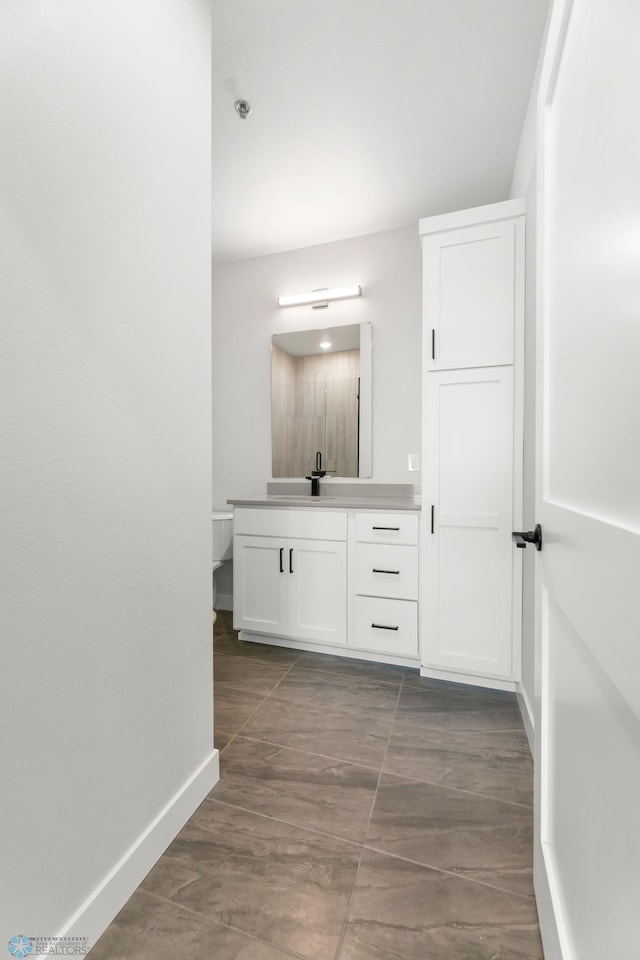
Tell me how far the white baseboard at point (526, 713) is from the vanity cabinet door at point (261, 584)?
4.15 ft

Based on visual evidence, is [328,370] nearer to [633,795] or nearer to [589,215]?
[589,215]

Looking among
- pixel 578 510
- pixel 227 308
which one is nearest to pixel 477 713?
pixel 578 510

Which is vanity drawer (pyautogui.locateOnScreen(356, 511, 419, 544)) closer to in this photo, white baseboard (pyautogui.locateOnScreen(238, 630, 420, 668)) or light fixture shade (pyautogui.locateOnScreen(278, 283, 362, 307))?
white baseboard (pyautogui.locateOnScreen(238, 630, 420, 668))

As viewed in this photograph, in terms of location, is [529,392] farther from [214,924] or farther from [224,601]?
[224,601]

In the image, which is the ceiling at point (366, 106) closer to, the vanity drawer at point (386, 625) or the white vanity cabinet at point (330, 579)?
the white vanity cabinet at point (330, 579)

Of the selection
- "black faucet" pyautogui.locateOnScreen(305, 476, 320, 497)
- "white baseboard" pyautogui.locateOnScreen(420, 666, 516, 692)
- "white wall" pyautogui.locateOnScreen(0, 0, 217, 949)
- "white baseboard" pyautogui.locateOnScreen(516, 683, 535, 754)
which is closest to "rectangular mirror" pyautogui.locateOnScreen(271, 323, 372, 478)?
"black faucet" pyautogui.locateOnScreen(305, 476, 320, 497)

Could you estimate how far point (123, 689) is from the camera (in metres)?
1.03

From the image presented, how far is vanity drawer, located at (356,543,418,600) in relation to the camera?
7.51 ft

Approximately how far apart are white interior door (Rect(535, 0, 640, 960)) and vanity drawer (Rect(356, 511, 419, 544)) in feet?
4.37

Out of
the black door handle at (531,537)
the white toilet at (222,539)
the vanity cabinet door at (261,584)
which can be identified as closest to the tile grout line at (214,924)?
the black door handle at (531,537)

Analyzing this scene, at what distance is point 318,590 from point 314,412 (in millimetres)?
1261

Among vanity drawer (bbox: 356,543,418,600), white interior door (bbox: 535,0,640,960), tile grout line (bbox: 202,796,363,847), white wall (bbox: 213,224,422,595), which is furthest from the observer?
white wall (bbox: 213,224,422,595)

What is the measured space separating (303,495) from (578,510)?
250 cm

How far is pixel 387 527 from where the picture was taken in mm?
2344
